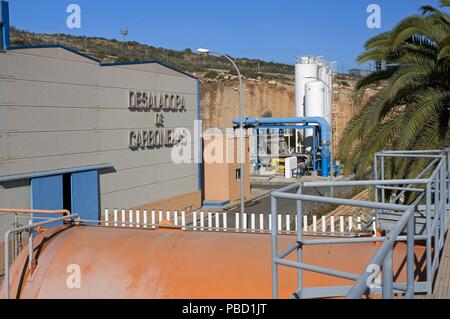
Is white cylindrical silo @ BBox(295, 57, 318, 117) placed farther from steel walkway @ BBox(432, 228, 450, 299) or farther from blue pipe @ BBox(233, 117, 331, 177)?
steel walkway @ BBox(432, 228, 450, 299)

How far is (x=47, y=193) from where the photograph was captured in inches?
701

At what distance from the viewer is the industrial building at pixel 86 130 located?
16719 mm

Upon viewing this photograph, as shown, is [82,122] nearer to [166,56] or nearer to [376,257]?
[376,257]

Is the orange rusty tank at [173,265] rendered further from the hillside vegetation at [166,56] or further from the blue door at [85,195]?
the hillside vegetation at [166,56]

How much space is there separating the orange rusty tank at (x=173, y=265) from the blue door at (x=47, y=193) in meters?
10.3

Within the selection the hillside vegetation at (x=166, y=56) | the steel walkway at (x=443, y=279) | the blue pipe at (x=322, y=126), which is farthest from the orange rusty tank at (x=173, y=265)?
the hillside vegetation at (x=166, y=56)

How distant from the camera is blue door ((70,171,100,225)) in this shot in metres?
19.2

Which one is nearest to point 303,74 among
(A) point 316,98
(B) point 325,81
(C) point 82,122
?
(B) point 325,81

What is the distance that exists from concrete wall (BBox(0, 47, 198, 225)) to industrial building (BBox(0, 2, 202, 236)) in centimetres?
3

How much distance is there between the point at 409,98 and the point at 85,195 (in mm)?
10890

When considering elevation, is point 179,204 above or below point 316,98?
below

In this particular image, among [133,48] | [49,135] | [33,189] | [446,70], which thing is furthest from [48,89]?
[133,48]
